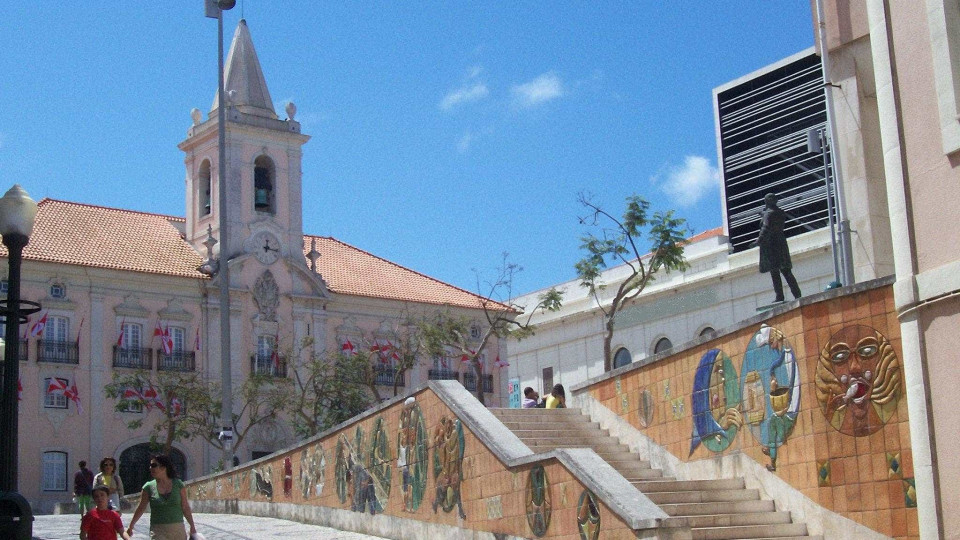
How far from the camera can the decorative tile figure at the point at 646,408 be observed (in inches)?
656

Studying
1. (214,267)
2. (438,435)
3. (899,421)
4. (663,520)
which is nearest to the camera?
(663,520)

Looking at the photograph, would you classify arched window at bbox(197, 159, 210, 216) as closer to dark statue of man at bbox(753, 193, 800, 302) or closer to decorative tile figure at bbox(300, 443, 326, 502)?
decorative tile figure at bbox(300, 443, 326, 502)

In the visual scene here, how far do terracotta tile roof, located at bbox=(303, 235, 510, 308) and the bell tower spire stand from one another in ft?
8.75

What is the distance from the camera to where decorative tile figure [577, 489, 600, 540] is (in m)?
12.7

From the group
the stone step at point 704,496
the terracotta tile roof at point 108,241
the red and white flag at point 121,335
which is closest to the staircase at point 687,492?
the stone step at point 704,496

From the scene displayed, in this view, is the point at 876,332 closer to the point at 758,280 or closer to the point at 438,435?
the point at 438,435

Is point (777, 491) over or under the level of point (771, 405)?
under

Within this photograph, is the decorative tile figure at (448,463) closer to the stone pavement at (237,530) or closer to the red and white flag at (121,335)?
the stone pavement at (237,530)

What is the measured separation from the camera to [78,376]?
140 feet

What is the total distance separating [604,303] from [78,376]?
20.8 meters

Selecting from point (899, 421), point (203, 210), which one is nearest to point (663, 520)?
point (899, 421)

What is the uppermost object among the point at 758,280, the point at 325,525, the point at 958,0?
the point at 758,280

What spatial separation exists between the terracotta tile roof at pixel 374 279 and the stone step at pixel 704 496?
35887 millimetres

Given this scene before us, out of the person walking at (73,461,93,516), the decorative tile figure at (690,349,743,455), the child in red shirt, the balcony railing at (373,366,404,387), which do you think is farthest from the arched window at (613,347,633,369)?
the child in red shirt
